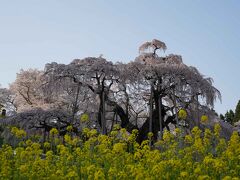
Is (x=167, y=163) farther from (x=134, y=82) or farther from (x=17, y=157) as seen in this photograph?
(x=134, y=82)

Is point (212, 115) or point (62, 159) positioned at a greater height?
point (212, 115)

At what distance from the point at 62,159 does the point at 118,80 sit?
14.2m

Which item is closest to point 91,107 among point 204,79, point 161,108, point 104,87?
point 104,87

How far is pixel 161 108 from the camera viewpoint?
21969 millimetres

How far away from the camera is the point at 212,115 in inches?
868

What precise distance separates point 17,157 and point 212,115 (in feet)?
53.6

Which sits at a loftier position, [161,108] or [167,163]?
[161,108]

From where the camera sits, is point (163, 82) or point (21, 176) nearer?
point (21, 176)

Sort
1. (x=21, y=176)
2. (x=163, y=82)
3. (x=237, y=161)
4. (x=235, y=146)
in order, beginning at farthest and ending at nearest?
1. (x=163, y=82)
2. (x=235, y=146)
3. (x=237, y=161)
4. (x=21, y=176)

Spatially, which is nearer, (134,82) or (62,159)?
(62,159)

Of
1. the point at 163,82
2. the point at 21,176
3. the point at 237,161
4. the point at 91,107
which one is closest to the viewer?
the point at 21,176

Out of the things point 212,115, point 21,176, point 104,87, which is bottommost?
point 21,176

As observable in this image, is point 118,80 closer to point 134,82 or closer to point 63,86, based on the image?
point 134,82

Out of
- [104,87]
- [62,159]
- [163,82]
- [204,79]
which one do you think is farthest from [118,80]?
[62,159]
